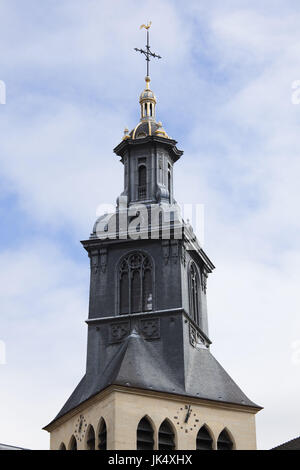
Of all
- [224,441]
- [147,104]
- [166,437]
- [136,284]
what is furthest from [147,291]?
[147,104]

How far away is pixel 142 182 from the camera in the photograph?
5972cm

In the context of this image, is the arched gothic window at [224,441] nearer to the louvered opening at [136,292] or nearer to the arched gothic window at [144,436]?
the arched gothic window at [144,436]

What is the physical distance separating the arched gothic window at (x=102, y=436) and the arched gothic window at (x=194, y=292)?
30.3ft

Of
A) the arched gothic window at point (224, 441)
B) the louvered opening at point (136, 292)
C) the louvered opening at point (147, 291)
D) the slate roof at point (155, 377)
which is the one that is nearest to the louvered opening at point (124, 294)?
the louvered opening at point (136, 292)

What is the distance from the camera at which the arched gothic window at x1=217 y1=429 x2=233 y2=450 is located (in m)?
50.4

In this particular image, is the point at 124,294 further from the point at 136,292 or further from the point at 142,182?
the point at 142,182

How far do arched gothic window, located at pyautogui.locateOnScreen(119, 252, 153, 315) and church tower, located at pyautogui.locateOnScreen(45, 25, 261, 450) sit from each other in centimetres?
6

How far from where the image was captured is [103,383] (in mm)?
51188

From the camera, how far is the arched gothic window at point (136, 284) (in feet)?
180

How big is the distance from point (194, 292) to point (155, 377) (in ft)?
25.3
